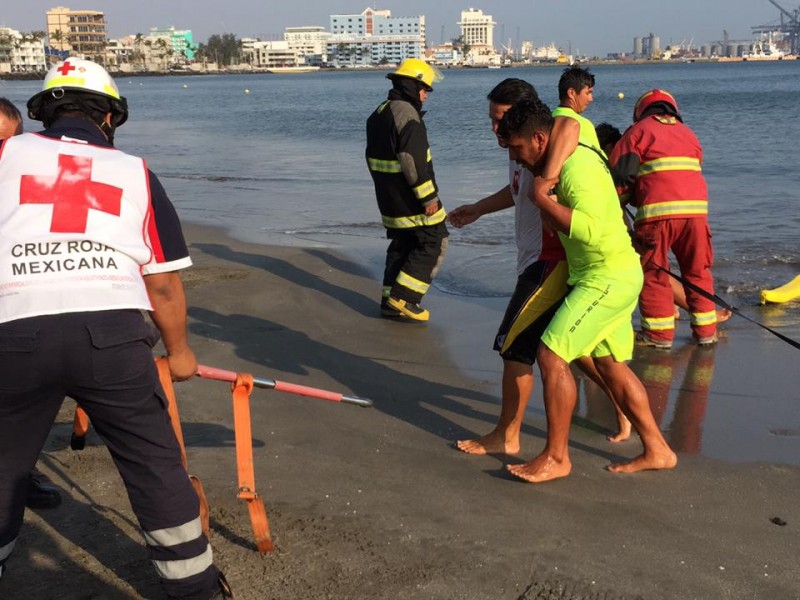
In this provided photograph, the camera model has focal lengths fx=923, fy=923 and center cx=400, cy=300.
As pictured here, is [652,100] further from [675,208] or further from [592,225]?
[592,225]

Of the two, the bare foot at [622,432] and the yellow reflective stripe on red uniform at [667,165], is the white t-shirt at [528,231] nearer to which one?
the bare foot at [622,432]

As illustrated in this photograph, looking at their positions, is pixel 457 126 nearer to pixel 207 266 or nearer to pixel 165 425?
pixel 207 266

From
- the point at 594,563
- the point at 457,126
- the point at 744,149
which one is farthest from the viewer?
the point at 457,126

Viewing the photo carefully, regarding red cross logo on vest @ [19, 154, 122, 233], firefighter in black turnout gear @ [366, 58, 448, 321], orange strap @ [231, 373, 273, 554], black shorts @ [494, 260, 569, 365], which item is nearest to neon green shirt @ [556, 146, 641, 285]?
black shorts @ [494, 260, 569, 365]

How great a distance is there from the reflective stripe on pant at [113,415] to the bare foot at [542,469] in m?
1.81

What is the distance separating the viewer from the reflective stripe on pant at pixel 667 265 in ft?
22.6

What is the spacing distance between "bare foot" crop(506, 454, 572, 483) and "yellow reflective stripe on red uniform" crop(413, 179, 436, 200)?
11.5 feet

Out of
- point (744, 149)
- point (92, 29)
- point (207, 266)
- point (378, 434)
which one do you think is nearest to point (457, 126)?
point (744, 149)

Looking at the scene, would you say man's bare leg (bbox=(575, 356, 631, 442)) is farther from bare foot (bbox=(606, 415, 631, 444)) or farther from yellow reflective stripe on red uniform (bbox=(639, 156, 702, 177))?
yellow reflective stripe on red uniform (bbox=(639, 156, 702, 177))

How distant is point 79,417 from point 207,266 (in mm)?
5495

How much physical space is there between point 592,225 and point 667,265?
2.91 m

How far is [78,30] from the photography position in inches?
7111

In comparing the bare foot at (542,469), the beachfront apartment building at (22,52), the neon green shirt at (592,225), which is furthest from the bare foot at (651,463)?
the beachfront apartment building at (22,52)

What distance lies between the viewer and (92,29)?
184m
